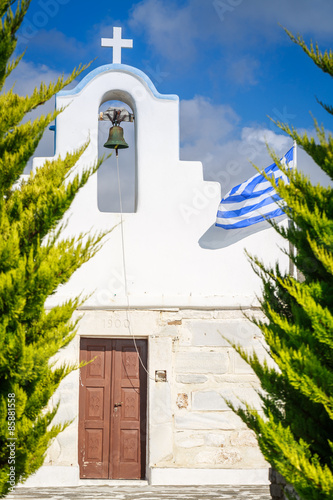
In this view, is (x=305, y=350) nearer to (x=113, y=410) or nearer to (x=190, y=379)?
(x=190, y=379)

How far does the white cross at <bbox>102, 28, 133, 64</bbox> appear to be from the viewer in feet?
26.6

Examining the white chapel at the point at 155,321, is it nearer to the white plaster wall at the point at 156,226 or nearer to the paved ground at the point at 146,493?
the white plaster wall at the point at 156,226

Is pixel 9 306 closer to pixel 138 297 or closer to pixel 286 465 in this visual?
pixel 286 465

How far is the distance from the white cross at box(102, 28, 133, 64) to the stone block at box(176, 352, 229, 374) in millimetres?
3846

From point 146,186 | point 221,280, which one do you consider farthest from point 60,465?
point 146,186

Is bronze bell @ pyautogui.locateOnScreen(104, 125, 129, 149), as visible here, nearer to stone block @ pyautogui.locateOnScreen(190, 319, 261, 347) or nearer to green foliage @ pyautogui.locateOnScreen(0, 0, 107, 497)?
stone block @ pyautogui.locateOnScreen(190, 319, 261, 347)

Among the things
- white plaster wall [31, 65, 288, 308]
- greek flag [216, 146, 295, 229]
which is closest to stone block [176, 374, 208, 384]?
white plaster wall [31, 65, 288, 308]

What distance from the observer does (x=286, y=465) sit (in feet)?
11.4

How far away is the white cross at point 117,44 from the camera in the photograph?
26.6ft

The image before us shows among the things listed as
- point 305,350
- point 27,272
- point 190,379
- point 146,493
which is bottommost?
point 146,493

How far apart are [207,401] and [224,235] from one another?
2.06 metres

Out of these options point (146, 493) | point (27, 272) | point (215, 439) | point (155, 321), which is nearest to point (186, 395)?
point (215, 439)

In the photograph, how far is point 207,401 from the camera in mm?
7570

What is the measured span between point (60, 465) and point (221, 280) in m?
2.92
